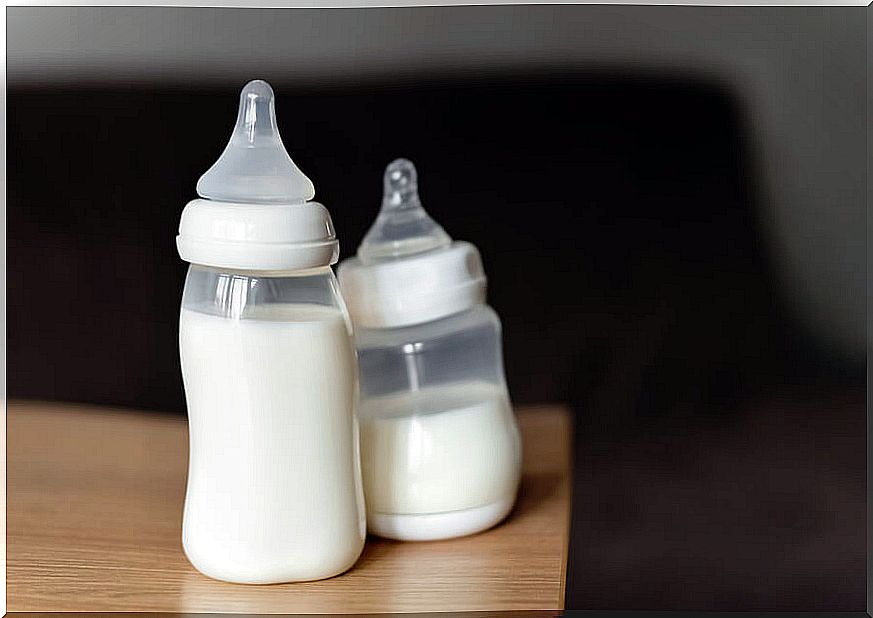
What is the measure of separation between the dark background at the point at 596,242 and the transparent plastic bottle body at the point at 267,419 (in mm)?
229

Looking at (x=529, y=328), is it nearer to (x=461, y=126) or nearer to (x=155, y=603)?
(x=461, y=126)

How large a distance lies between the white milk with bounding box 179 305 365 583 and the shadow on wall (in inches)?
12.7

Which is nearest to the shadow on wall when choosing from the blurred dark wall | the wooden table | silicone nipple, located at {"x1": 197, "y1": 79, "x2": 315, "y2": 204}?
the blurred dark wall

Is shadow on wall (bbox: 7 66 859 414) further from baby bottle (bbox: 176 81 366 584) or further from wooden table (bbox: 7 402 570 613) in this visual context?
baby bottle (bbox: 176 81 366 584)

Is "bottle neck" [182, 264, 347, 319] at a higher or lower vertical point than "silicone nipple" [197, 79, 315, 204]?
lower

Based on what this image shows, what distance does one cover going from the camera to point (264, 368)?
32cm

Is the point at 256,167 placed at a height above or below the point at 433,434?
above

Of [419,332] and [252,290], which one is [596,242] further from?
[252,290]

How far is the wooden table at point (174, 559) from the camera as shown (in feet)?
1.12

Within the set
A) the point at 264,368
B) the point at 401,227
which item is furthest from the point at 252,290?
the point at 401,227

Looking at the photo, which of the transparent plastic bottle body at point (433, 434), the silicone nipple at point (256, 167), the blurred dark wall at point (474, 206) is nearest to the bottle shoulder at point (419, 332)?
the transparent plastic bottle body at point (433, 434)

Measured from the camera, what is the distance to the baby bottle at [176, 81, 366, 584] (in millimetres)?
320

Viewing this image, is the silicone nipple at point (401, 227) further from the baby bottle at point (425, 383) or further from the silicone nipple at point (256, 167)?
the silicone nipple at point (256, 167)

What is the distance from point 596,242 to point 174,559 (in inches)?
18.0
